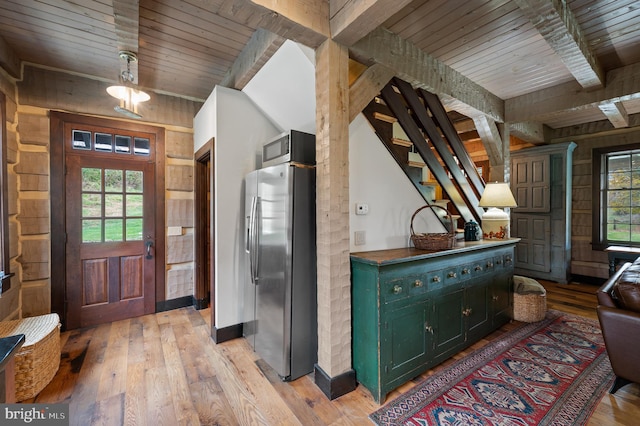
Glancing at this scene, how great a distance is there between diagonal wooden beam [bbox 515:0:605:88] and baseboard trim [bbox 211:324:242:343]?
3.61 metres

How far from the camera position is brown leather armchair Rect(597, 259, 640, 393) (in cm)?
184

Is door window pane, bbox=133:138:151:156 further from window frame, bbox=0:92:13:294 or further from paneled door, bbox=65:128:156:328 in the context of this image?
window frame, bbox=0:92:13:294

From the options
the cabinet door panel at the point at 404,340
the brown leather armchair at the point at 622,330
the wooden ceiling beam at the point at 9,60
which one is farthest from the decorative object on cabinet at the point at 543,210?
the wooden ceiling beam at the point at 9,60

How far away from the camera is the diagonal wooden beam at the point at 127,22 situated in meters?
1.82

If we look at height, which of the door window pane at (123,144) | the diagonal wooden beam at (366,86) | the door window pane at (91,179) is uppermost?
the diagonal wooden beam at (366,86)

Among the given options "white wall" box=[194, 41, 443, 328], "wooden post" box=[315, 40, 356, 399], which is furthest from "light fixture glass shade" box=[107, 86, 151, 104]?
"wooden post" box=[315, 40, 356, 399]

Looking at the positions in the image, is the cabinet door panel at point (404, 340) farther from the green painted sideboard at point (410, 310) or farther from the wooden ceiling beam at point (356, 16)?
the wooden ceiling beam at point (356, 16)

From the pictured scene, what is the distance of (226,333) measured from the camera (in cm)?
289

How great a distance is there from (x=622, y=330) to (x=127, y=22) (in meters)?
4.01

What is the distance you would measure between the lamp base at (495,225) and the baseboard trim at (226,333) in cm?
305

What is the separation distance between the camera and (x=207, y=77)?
10.6ft

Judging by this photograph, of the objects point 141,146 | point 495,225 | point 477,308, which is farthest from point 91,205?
point 495,225

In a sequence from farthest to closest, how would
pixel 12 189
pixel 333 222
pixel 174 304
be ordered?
pixel 174 304
pixel 12 189
pixel 333 222

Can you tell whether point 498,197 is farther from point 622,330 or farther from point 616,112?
point 616,112
